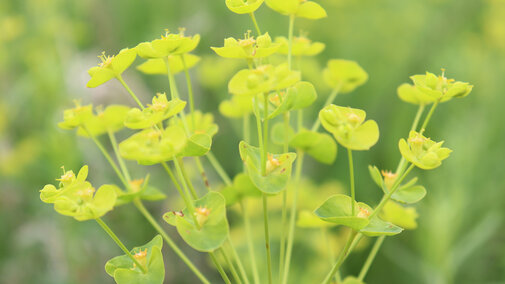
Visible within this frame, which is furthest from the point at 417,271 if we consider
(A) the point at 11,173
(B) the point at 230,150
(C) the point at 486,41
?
(C) the point at 486,41

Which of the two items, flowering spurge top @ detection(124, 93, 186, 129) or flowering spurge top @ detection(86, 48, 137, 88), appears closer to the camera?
flowering spurge top @ detection(124, 93, 186, 129)

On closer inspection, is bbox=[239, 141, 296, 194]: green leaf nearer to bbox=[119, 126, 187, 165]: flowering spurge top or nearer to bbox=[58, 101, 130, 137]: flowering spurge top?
bbox=[119, 126, 187, 165]: flowering spurge top

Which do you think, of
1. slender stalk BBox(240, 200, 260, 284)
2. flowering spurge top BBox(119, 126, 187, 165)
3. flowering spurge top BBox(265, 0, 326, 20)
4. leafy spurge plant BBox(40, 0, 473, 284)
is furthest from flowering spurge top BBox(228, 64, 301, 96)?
slender stalk BBox(240, 200, 260, 284)

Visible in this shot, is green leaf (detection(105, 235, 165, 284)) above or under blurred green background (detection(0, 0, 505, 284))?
above

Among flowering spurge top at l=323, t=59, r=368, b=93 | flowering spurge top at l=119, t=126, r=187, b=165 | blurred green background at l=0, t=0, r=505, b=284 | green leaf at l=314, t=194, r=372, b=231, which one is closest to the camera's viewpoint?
flowering spurge top at l=119, t=126, r=187, b=165

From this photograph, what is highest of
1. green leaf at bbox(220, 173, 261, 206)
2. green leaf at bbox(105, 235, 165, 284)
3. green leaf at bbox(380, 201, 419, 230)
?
green leaf at bbox(105, 235, 165, 284)

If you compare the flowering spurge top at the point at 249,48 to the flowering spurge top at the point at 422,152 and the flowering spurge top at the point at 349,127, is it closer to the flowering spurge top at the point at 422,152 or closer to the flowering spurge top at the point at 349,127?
the flowering spurge top at the point at 349,127

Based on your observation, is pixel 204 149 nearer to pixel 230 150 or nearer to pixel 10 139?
pixel 230 150
